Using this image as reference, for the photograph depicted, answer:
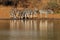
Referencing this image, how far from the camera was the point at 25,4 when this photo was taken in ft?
105

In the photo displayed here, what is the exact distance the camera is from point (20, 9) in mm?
32094

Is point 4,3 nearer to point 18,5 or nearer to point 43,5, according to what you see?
point 18,5

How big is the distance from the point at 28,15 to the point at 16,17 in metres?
1.39

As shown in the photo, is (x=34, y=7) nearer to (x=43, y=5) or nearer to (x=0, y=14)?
(x=43, y=5)

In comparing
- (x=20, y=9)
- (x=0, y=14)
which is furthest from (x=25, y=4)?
(x=0, y=14)

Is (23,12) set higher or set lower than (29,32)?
lower

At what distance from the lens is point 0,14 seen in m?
31.8

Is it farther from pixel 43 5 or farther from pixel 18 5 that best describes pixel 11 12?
pixel 43 5

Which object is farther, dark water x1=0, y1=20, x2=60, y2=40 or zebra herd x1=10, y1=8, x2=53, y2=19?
zebra herd x1=10, y1=8, x2=53, y2=19

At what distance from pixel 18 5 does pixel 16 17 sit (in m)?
1.37

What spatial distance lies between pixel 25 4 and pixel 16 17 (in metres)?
1.80

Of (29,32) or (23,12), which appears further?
(23,12)

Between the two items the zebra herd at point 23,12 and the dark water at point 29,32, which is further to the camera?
the zebra herd at point 23,12

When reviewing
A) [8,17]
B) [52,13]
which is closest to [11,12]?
[8,17]
